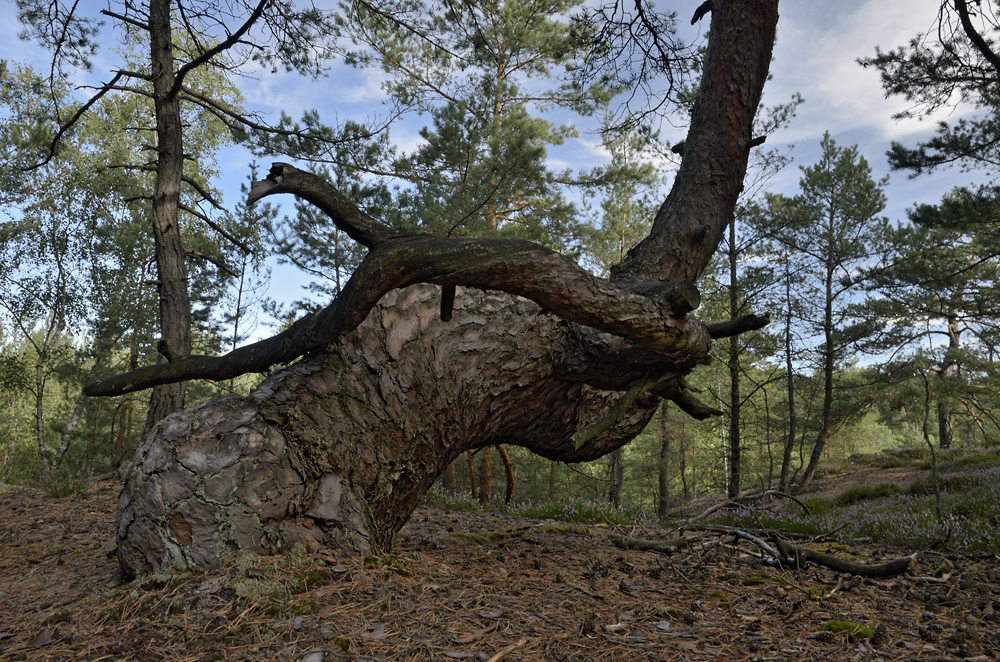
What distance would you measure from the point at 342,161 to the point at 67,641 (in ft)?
28.0

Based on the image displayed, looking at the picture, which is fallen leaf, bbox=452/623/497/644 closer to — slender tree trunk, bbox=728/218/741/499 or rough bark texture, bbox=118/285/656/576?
rough bark texture, bbox=118/285/656/576

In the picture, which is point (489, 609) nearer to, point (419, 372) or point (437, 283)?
point (419, 372)

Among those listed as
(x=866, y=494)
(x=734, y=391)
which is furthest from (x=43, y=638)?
(x=866, y=494)

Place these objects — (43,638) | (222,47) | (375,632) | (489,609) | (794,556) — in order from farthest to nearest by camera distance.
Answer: (222,47) < (794,556) < (489,609) < (43,638) < (375,632)

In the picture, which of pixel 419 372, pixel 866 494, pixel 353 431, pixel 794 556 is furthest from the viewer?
pixel 866 494

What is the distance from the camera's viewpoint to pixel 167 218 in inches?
280

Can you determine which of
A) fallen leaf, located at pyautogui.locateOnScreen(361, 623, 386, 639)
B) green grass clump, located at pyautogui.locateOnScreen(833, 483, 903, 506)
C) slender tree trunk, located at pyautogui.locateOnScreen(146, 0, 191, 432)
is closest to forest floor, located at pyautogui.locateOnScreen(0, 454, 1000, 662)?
fallen leaf, located at pyautogui.locateOnScreen(361, 623, 386, 639)

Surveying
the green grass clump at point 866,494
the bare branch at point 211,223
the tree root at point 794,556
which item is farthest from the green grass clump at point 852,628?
the green grass clump at point 866,494

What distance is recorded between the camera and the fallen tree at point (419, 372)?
306 cm

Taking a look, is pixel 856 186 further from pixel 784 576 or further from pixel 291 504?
pixel 291 504

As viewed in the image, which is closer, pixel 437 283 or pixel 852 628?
pixel 852 628

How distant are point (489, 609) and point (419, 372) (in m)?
1.63

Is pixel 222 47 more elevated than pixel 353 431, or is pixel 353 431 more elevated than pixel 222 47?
pixel 222 47

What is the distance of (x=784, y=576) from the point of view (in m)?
3.95
